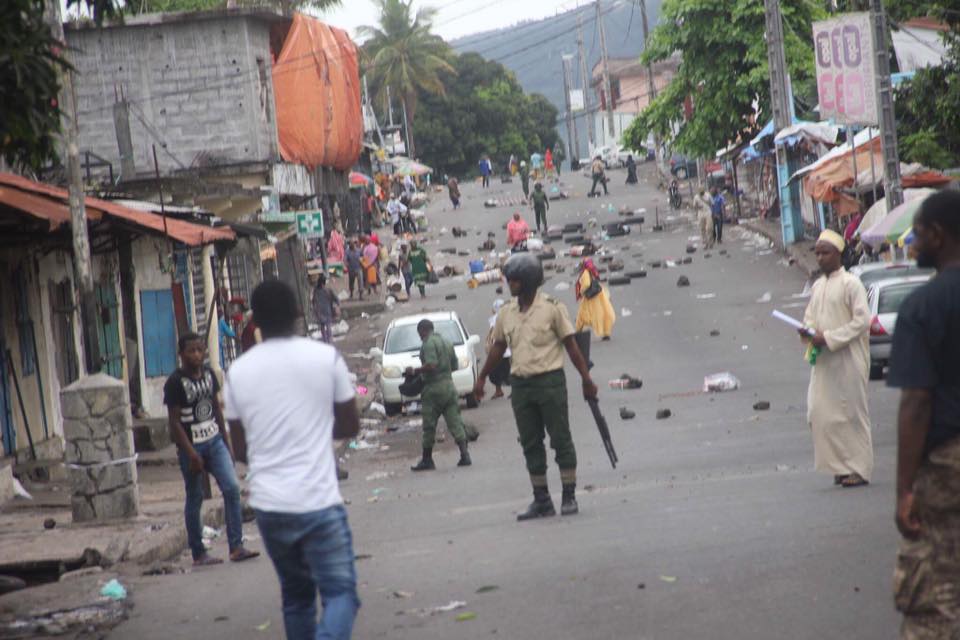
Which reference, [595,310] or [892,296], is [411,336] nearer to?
[595,310]

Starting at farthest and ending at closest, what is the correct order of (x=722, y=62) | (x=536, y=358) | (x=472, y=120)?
1. (x=472, y=120)
2. (x=722, y=62)
3. (x=536, y=358)

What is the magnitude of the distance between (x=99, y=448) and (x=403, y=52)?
226 feet

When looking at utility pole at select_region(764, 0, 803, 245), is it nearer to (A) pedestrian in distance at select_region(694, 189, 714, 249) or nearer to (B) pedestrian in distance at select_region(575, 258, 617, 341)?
(A) pedestrian in distance at select_region(694, 189, 714, 249)

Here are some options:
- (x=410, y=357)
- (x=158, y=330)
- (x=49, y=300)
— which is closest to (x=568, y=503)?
(x=49, y=300)

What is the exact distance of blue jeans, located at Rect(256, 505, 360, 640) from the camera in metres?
5.93

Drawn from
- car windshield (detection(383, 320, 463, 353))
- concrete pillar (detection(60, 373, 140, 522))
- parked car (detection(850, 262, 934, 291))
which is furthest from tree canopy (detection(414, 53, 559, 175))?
concrete pillar (detection(60, 373, 140, 522))

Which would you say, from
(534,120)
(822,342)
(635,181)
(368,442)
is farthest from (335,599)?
(534,120)

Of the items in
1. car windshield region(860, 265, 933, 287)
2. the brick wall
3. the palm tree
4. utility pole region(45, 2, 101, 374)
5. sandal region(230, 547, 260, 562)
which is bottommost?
sandal region(230, 547, 260, 562)

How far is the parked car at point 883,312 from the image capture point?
71.8 feet

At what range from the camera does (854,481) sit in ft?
37.2

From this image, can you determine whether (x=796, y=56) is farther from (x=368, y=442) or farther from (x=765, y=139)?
(x=368, y=442)

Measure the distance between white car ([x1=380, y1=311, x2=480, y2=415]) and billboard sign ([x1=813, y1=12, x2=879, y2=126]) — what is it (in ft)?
28.7

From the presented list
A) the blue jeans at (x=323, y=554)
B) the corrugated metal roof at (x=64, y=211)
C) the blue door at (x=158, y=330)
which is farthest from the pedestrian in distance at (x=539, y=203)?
the blue jeans at (x=323, y=554)

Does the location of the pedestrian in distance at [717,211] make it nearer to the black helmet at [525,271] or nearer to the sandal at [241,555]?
the black helmet at [525,271]
